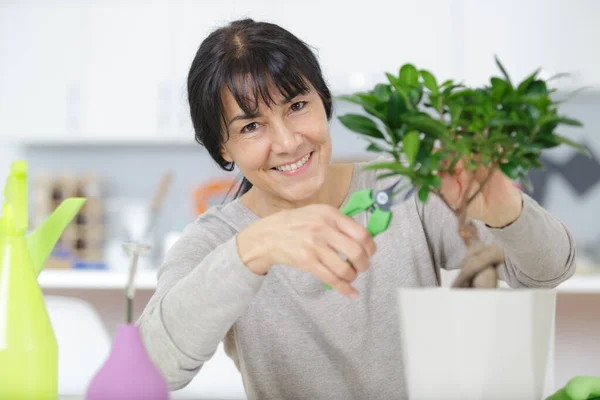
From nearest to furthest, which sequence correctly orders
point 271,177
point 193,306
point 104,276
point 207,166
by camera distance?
point 193,306 < point 271,177 < point 104,276 < point 207,166

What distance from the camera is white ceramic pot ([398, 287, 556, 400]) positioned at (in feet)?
2.23

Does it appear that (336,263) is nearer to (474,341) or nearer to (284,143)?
(474,341)

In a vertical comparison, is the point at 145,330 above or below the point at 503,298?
below

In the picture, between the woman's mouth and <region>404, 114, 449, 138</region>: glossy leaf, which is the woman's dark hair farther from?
<region>404, 114, 449, 138</region>: glossy leaf

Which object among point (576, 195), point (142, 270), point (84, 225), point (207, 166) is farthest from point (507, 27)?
point (84, 225)

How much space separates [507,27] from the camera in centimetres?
368

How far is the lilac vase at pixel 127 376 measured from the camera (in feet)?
2.18

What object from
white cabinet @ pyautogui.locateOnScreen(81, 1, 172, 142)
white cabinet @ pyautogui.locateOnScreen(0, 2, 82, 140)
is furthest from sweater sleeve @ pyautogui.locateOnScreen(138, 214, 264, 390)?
white cabinet @ pyautogui.locateOnScreen(0, 2, 82, 140)

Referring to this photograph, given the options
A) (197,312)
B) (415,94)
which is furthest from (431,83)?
(197,312)

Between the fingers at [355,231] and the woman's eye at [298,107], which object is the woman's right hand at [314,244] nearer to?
the fingers at [355,231]

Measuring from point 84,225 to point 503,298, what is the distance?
3.61 metres

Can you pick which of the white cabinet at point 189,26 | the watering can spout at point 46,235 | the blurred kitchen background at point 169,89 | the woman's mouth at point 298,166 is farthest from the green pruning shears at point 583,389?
the white cabinet at point 189,26

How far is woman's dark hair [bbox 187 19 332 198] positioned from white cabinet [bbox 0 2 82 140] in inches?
112

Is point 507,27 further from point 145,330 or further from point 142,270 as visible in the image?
point 145,330
